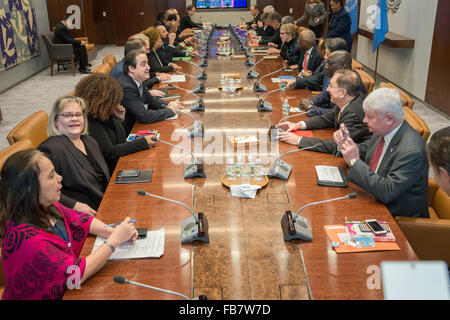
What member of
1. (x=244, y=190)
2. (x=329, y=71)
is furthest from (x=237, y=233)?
(x=329, y=71)

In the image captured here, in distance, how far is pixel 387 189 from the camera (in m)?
2.40

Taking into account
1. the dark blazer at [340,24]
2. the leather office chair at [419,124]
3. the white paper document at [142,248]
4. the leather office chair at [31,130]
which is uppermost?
the dark blazer at [340,24]

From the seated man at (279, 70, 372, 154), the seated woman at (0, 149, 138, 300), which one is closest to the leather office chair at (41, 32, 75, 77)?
the seated man at (279, 70, 372, 154)

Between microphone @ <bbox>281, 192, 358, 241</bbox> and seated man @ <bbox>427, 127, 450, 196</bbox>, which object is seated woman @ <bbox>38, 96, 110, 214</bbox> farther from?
seated man @ <bbox>427, 127, 450, 196</bbox>

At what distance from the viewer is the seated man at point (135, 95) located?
12.5ft

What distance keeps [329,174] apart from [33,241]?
1.78 meters

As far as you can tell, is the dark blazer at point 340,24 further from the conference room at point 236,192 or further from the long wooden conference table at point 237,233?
the long wooden conference table at point 237,233

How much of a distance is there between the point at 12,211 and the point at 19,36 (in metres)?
8.04

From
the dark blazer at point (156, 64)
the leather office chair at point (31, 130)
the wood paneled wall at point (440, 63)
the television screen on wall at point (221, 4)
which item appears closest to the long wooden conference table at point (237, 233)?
the leather office chair at point (31, 130)

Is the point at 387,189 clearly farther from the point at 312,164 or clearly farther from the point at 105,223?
the point at 105,223

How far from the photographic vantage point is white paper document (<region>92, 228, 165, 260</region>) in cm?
199

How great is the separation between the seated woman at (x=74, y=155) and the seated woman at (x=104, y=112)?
199 mm
